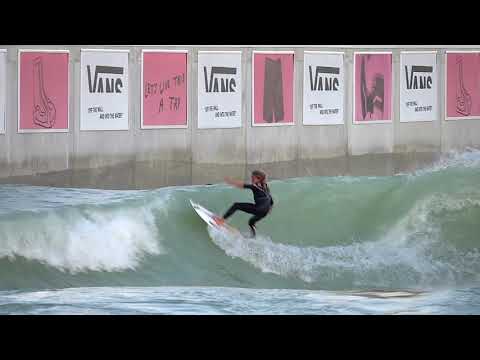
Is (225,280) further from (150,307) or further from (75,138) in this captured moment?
(75,138)

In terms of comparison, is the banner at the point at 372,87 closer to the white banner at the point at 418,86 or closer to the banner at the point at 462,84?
the white banner at the point at 418,86

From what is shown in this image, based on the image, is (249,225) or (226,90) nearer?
(249,225)

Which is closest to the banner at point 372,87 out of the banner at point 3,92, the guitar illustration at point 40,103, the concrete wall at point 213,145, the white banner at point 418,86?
the concrete wall at point 213,145

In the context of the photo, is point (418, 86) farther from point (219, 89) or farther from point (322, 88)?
point (219, 89)

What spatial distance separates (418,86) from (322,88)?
9.20ft

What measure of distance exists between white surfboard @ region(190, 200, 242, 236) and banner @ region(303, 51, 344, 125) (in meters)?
5.99

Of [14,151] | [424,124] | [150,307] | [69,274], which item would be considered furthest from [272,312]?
[424,124]

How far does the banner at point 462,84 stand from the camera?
2759cm

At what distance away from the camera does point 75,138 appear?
23031mm

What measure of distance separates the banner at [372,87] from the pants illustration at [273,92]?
1.96m

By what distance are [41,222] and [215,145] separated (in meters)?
6.84

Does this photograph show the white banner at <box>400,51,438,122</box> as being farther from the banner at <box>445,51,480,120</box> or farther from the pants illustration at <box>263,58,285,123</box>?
the pants illustration at <box>263,58,285,123</box>

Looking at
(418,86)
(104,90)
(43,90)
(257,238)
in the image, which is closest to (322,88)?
(418,86)

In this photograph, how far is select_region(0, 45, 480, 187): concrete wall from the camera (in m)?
22.7
